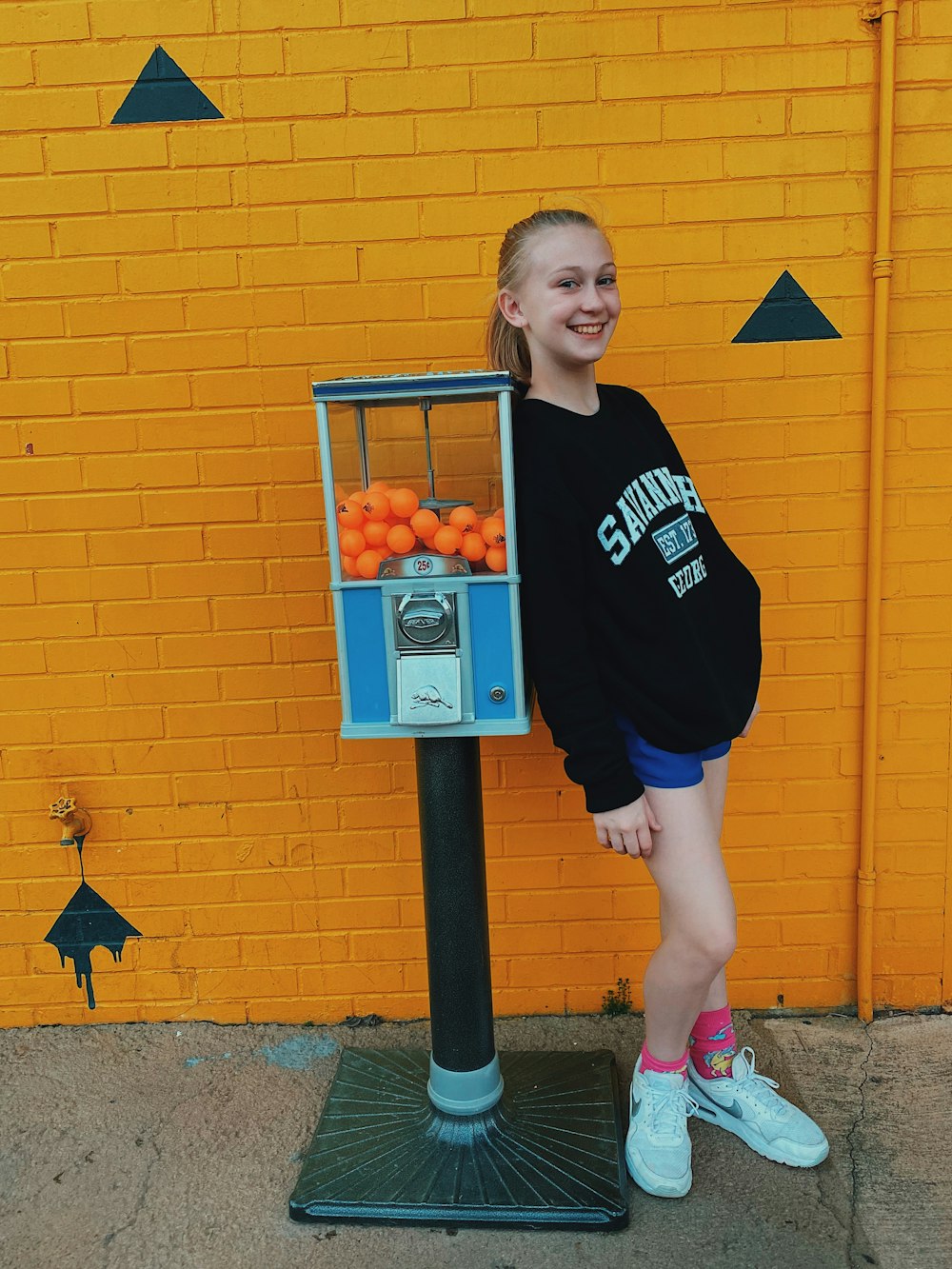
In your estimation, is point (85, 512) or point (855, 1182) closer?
point (855, 1182)

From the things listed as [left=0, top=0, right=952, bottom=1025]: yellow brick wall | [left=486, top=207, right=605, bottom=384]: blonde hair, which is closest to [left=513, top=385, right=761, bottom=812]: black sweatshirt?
[left=486, top=207, right=605, bottom=384]: blonde hair

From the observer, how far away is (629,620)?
89.7 inches

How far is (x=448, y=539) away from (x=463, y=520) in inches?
2.0

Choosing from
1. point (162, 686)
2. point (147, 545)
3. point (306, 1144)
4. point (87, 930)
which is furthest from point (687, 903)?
point (87, 930)

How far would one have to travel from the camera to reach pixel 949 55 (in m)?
2.79

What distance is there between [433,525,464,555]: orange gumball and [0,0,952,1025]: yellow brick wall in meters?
0.85

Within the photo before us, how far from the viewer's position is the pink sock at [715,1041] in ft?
8.94

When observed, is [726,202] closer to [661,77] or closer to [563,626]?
[661,77]

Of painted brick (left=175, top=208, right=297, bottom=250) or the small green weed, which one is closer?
painted brick (left=175, top=208, right=297, bottom=250)

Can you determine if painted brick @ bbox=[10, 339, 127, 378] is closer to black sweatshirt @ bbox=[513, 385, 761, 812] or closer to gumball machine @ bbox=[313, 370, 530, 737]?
gumball machine @ bbox=[313, 370, 530, 737]

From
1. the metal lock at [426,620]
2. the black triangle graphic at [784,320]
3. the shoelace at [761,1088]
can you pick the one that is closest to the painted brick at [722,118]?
the black triangle graphic at [784,320]

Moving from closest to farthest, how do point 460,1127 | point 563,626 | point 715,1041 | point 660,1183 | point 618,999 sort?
point 563,626, point 660,1183, point 460,1127, point 715,1041, point 618,999

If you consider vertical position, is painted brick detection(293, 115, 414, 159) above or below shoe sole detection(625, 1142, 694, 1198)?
above

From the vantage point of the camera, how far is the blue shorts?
236cm
